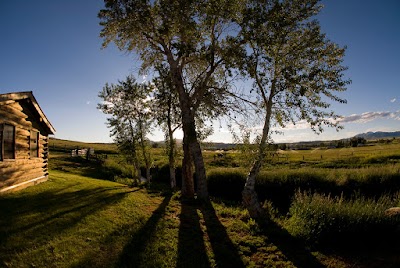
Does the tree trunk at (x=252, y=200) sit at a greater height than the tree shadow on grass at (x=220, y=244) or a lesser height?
greater

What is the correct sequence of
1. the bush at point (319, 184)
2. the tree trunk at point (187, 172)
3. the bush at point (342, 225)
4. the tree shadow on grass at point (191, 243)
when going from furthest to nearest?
the bush at point (319, 184) < the tree trunk at point (187, 172) < the bush at point (342, 225) < the tree shadow on grass at point (191, 243)

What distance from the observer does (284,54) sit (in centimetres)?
1520

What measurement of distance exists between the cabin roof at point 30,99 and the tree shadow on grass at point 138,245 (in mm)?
10073

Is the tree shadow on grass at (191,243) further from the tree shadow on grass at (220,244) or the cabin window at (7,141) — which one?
the cabin window at (7,141)

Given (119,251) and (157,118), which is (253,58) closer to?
(119,251)

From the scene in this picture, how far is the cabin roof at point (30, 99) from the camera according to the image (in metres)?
14.7

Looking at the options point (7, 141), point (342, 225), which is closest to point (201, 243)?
point (342, 225)

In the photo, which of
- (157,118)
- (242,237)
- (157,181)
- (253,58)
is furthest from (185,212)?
(157,181)

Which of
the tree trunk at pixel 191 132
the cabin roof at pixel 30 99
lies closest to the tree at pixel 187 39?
the tree trunk at pixel 191 132

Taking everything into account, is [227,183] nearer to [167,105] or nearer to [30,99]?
[167,105]

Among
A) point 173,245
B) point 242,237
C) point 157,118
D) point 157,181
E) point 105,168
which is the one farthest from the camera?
point 105,168

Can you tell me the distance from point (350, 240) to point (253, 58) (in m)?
10.4

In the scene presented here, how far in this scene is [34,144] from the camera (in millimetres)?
19125

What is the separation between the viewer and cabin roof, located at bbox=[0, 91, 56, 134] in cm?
1474
